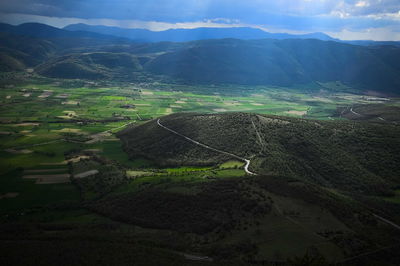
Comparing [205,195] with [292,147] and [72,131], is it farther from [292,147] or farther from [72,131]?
[72,131]

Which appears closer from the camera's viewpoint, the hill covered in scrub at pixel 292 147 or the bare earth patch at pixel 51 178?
the bare earth patch at pixel 51 178

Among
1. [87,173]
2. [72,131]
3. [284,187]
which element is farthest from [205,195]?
[72,131]

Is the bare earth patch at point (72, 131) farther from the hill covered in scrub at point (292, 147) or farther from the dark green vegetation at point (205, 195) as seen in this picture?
the hill covered in scrub at point (292, 147)

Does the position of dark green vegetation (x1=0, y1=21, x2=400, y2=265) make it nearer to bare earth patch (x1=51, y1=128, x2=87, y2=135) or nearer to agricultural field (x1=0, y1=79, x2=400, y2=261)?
agricultural field (x1=0, y1=79, x2=400, y2=261)

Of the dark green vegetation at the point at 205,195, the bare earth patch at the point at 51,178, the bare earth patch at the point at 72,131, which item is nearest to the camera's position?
the dark green vegetation at the point at 205,195

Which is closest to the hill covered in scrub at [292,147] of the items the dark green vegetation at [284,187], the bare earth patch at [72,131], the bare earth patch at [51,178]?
the dark green vegetation at [284,187]

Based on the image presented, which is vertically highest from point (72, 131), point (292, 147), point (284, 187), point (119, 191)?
point (292, 147)

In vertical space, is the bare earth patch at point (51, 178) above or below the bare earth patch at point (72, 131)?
below

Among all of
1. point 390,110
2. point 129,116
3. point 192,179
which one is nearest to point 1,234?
point 192,179
